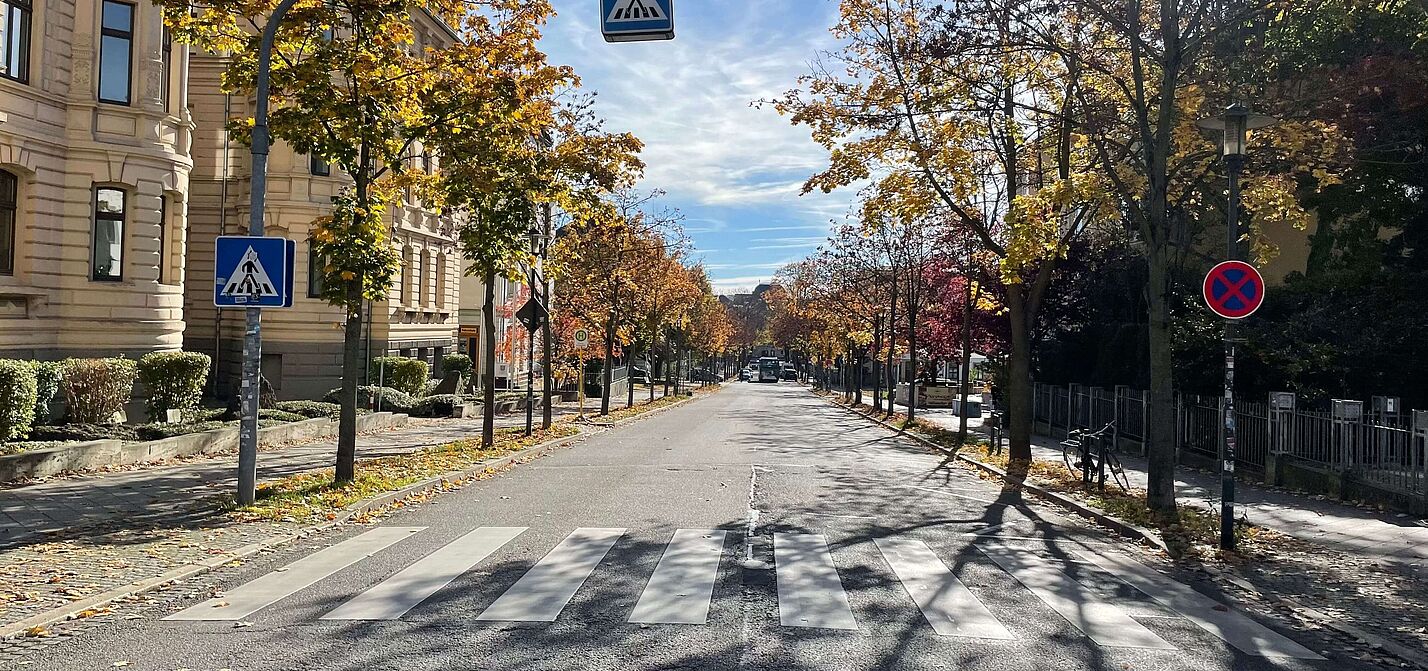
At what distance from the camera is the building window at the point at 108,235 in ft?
70.1

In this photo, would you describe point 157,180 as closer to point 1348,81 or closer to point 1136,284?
point 1348,81

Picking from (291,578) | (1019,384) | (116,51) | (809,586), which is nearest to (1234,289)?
(809,586)

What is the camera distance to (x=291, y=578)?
8258 mm

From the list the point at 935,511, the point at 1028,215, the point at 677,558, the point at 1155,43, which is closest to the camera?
the point at 677,558

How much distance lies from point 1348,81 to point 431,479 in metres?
17.4

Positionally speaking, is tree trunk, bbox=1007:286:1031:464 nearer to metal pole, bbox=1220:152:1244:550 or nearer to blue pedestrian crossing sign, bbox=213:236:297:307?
metal pole, bbox=1220:152:1244:550

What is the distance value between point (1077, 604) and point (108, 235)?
2098 centimetres

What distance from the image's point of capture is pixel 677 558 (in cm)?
918

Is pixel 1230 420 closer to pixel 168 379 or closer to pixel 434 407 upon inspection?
pixel 168 379

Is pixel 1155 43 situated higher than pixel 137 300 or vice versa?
pixel 1155 43

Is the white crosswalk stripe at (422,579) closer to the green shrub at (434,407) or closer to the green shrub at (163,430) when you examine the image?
the green shrub at (163,430)

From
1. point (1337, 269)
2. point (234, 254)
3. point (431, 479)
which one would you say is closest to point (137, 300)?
point (431, 479)

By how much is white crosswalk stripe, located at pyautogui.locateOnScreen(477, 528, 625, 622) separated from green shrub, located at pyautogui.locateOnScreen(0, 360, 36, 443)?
904 cm

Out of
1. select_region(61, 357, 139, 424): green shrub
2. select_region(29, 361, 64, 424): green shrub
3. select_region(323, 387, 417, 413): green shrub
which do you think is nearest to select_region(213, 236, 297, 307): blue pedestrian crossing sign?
select_region(29, 361, 64, 424): green shrub
